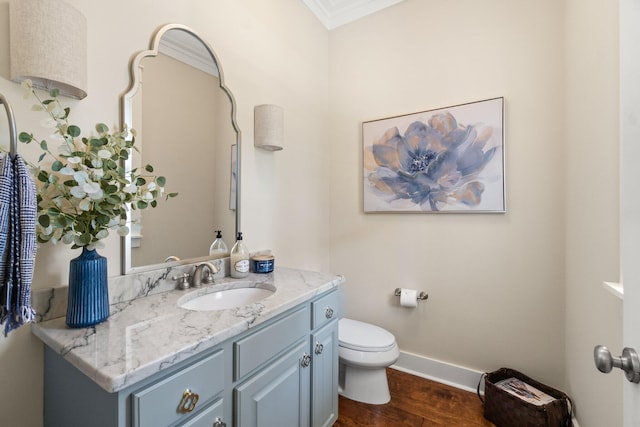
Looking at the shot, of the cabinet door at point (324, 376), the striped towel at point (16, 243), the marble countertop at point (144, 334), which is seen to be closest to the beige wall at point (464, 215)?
the cabinet door at point (324, 376)

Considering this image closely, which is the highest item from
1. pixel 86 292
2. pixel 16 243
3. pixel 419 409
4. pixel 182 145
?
pixel 182 145

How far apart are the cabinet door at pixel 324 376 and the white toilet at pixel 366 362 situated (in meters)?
0.24

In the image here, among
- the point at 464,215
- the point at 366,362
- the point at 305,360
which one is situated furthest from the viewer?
the point at 464,215

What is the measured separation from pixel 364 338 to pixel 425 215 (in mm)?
980

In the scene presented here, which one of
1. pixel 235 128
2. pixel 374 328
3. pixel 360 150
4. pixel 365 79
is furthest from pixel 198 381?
pixel 365 79

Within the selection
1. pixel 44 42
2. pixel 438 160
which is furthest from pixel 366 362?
pixel 44 42

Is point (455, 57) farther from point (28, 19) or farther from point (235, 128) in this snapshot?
point (28, 19)

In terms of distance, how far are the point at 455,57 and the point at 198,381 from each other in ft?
7.82

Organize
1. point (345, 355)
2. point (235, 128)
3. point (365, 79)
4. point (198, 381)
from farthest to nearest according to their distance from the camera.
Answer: point (365, 79) → point (345, 355) → point (235, 128) → point (198, 381)

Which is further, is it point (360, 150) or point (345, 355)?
point (360, 150)

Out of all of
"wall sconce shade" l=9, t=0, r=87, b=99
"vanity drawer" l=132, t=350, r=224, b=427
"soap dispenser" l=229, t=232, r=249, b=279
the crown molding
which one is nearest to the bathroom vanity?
"vanity drawer" l=132, t=350, r=224, b=427

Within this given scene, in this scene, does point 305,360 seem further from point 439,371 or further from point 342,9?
point 342,9

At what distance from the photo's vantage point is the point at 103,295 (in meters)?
0.90

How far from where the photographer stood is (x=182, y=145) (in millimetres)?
1381
